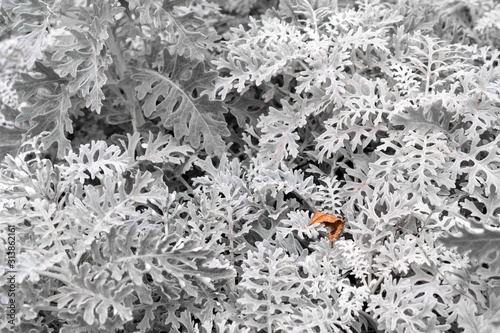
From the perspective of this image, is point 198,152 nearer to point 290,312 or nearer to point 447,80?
point 290,312

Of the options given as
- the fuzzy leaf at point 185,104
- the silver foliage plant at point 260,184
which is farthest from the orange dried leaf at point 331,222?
the fuzzy leaf at point 185,104

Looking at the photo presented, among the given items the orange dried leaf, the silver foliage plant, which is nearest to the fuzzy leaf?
the silver foliage plant

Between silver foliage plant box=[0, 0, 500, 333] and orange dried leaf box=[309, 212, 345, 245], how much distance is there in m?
0.03

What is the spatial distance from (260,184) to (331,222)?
0.23 meters

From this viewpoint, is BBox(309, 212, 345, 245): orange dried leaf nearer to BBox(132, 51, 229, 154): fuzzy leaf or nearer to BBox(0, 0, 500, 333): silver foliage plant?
BBox(0, 0, 500, 333): silver foliage plant

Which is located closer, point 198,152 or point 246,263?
point 246,263

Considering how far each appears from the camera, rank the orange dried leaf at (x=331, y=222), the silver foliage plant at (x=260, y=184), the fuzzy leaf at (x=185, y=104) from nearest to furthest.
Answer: the silver foliage plant at (x=260, y=184) < the orange dried leaf at (x=331, y=222) < the fuzzy leaf at (x=185, y=104)

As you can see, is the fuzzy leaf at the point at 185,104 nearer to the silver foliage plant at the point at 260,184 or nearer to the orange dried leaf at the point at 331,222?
the silver foliage plant at the point at 260,184

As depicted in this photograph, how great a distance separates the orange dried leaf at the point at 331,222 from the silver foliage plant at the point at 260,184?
1.4 inches

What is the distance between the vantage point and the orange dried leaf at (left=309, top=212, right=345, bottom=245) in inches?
54.3

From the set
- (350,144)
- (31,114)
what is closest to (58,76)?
(31,114)

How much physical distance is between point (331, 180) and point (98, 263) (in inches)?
28.5

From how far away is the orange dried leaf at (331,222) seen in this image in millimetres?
1379

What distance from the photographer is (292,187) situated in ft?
4.66
